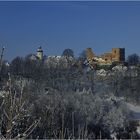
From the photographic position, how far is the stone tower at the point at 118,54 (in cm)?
7271

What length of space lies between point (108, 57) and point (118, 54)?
67.4 inches

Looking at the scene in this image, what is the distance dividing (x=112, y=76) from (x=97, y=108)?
29413 mm

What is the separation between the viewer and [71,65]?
5588 centimetres

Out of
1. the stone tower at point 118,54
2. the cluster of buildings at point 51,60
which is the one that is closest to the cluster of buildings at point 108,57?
the stone tower at point 118,54

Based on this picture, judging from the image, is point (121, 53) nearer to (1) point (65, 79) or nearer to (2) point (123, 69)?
(2) point (123, 69)

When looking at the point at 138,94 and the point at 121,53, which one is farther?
the point at 121,53

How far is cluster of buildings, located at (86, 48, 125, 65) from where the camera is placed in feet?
230

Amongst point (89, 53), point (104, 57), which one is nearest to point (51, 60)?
point (89, 53)

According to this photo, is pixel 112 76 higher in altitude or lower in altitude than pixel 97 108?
higher

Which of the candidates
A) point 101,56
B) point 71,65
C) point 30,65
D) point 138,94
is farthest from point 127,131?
point 101,56

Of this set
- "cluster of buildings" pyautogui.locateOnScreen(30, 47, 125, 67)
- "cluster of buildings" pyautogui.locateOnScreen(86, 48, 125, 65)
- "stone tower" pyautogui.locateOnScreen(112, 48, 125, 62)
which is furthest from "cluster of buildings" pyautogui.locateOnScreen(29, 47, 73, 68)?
"stone tower" pyautogui.locateOnScreen(112, 48, 125, 62)

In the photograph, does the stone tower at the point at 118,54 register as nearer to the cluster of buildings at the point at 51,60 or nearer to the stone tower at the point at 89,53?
the stone tower at the point at 89,53

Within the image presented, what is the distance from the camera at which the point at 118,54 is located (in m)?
73.5

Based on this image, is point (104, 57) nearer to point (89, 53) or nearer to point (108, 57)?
point (108, 57)
